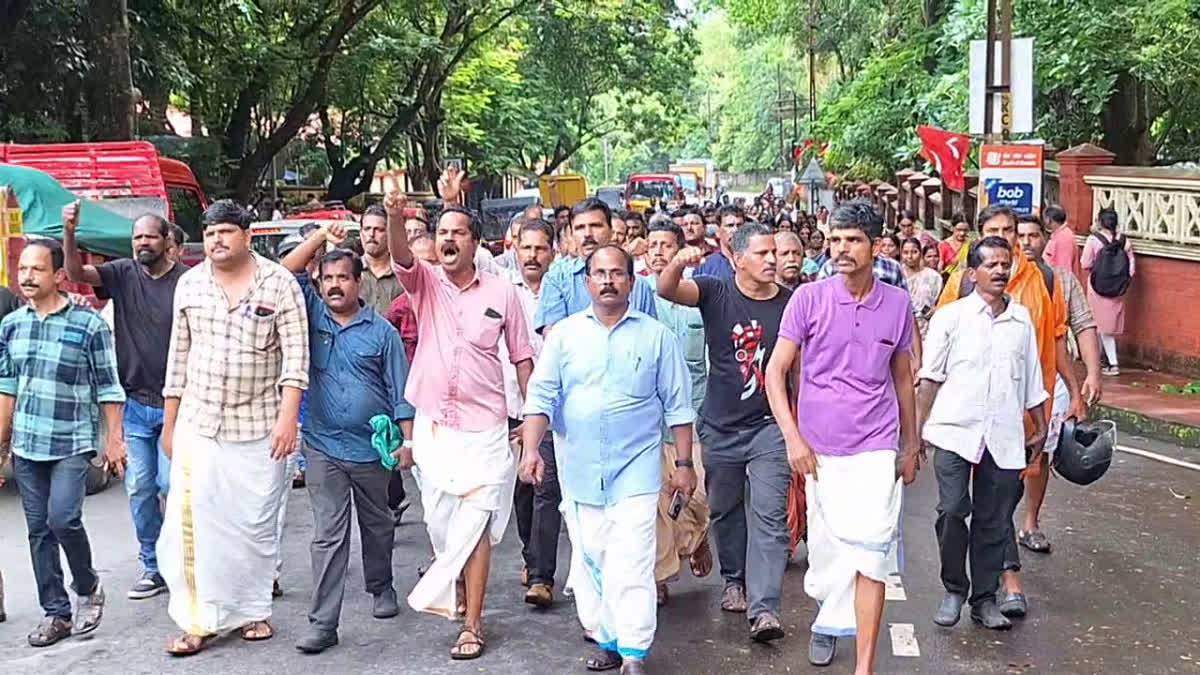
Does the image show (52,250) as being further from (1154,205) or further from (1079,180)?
(1079,180)

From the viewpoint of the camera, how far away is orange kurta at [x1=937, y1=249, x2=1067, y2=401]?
649cm

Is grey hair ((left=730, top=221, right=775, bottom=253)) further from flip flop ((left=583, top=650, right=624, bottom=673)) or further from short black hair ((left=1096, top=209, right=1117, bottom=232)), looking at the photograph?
short black hair ((left=1096, top=209, right=1117, bottom=232))

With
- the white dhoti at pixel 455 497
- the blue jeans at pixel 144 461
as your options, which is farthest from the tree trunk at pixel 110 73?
the white dhoti at pixel 455 497

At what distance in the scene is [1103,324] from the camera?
1442 centimetres

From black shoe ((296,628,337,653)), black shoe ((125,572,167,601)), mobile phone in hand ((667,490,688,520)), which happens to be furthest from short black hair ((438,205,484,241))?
black shoe ((125,572,167,601))

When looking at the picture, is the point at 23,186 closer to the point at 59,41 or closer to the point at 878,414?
the point at 878,414

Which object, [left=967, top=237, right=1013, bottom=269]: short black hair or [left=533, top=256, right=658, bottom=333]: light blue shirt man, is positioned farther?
[left=533, top=256, right=658, bottom=333]: light blue shirt man

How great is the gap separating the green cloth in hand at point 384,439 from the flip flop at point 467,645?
0.76 meters

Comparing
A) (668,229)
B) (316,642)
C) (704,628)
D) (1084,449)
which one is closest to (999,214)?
(1084,449)

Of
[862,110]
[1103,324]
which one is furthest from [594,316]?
[862,110]

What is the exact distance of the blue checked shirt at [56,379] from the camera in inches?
226

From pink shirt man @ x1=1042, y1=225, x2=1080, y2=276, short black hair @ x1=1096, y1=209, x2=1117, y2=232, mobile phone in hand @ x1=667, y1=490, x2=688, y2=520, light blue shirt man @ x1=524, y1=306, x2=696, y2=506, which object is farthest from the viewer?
short black hair @ x1=1096, y1=209, x2=1117, y2=232

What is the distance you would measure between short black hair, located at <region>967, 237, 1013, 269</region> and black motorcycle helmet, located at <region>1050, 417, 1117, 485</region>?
1231 mm

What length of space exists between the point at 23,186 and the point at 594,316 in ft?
20.0
